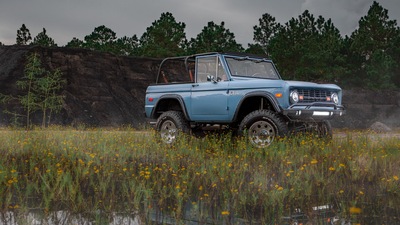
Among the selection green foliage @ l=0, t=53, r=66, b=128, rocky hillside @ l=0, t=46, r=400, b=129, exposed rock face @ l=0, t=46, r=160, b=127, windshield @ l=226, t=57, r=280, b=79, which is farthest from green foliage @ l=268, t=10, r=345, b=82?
windshield @ l=226, t=57, r=280, b=79

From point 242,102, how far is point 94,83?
72.8ft

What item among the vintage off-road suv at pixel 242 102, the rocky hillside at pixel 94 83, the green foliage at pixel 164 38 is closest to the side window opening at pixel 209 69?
the vintage off-road suv at pixel 242 102

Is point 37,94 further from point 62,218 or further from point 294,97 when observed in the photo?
point 62,218

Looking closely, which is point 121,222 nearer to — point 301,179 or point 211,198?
point 211,198

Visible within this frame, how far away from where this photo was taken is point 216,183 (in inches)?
265

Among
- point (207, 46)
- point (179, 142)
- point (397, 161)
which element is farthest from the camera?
point (207, 46)

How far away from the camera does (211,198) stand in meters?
5.93

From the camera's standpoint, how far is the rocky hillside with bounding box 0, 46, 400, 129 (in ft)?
95.9

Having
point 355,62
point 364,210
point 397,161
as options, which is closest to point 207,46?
point 355,62

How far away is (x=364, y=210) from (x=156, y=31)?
4848 cm

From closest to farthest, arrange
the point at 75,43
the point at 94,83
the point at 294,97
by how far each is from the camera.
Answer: the point at 294,97, the point at 94,83, the point at 75,43

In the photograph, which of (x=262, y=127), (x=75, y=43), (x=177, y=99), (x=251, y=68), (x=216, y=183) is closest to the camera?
(x=216, y=183)

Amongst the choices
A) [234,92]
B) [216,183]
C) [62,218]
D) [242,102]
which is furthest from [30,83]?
[62,218]

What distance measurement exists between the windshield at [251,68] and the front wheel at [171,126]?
1.82m
